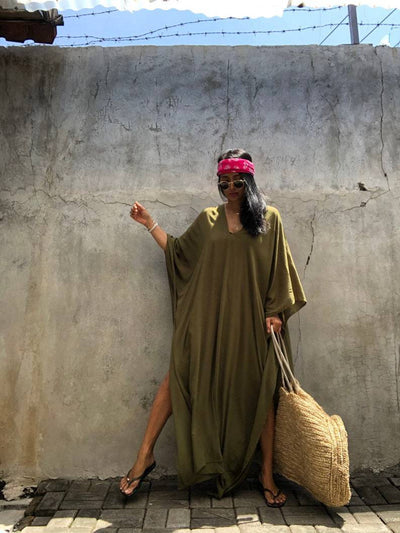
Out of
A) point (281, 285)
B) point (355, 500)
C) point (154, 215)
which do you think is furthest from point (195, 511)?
point (154, 215)

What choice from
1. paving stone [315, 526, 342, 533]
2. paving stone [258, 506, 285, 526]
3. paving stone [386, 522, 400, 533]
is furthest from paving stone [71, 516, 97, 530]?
paving stone [386, 522, 400, 533]

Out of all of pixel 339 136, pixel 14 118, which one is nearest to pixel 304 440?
pixel 339 136

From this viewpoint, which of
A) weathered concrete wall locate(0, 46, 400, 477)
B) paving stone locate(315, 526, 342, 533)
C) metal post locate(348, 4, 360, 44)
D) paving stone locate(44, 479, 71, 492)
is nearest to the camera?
paving stone locate(315, 526, 342, 533)

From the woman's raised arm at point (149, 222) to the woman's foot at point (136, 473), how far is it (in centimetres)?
122

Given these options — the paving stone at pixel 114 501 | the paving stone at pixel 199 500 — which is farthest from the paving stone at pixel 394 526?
the paving stone at pixel 114 501

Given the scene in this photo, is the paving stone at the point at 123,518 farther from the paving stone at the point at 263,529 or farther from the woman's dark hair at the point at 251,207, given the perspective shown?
the woman's dark hair at the point at 251,207

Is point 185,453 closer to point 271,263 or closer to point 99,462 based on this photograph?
point 99,462

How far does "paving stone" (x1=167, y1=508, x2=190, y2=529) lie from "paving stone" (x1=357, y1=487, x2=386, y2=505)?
998 millimetres

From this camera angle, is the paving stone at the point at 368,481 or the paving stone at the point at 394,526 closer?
the paving stone at the point at 394,526

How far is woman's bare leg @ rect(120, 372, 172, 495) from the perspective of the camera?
2.91 meters

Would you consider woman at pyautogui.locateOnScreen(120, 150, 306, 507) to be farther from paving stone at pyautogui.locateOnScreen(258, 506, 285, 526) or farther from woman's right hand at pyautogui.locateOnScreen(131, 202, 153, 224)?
woman's right hand at pyautogui.locateOnScreen(131, 202, 153, 224)

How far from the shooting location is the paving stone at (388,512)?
8.59 ft

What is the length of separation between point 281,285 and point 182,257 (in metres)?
0.62

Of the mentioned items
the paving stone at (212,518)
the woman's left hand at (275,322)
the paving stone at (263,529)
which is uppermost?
the woman's left hand at (275,322)
